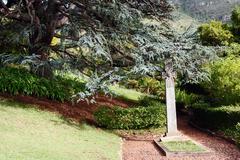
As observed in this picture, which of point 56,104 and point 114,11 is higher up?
point 114,11

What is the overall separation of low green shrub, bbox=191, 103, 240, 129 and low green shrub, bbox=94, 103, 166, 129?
2653 millimetres

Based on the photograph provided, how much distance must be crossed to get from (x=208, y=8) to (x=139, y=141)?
7607cm

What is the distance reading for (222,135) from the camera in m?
18.8

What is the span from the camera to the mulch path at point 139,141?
14.1 metres

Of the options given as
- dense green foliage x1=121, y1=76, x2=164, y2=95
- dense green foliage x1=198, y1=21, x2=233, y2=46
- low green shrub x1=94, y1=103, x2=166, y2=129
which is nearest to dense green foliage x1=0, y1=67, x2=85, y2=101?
low green shrub x1=94, y1=103, x2=166, y2=129

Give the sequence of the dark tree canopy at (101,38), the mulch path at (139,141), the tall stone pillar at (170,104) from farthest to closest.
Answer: the dark tree canopy at (101,38), the tall stone pillar at (170,104), the mulch path at (139,141)

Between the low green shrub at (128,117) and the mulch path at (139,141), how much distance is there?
613 millimetres

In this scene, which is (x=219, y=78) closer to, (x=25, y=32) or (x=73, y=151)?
(x=25, y=32)

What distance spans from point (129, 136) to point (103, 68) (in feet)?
10.9

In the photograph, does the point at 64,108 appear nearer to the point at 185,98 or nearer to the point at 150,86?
the point at 185,98

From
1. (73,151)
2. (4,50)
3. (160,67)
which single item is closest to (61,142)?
(73,151)

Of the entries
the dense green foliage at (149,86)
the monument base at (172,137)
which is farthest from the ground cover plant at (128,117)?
the dense green foliage at (149,86)

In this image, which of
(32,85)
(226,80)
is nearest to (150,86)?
(226,80)

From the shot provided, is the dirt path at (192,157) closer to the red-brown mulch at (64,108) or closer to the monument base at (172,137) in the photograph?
the monument base at (172,137)
